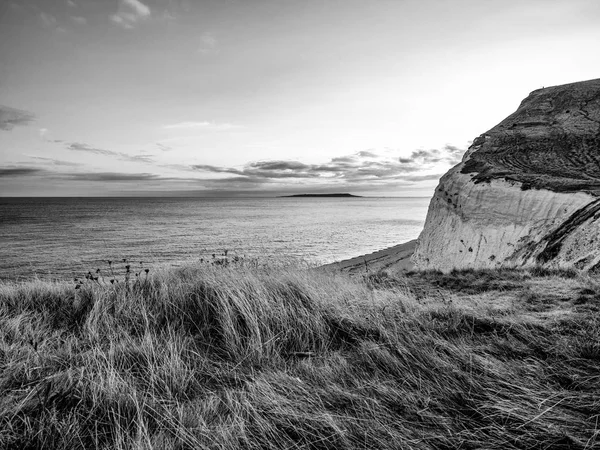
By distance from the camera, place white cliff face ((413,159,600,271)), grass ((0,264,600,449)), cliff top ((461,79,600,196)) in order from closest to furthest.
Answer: grass ((0,264,600,449))
white cliff face ((413,159,600,271))
cliff top ((461,79,600,196))

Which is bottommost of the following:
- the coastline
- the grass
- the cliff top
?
the coastline

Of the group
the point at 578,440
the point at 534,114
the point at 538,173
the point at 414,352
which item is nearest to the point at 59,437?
the point at 414,352

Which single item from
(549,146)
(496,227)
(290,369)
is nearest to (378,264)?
(496,227)

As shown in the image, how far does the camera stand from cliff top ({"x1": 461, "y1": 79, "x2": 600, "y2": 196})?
12.7 metres

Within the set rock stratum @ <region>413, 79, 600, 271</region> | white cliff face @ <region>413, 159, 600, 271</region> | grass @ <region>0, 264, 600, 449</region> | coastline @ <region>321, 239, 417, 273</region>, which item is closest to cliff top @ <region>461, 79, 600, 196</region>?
rock stratum @ <region>413, 79, 600, 271</region>

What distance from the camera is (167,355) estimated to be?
11.0ft

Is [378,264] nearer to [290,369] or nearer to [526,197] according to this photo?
[526,197]

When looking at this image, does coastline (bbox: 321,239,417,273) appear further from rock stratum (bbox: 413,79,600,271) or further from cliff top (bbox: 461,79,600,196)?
cliff top (bbox: 461,79,600,196)

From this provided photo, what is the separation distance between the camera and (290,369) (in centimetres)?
318

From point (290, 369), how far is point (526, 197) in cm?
1225

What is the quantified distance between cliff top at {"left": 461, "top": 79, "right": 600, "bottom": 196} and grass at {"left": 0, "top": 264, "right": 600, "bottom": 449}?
8878 mm

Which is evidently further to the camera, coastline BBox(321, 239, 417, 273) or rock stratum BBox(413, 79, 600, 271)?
coastline BBox(321, 239, 417, 273)

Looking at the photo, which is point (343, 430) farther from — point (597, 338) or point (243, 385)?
point (597, 338)

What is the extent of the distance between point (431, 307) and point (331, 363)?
7.15 ft
